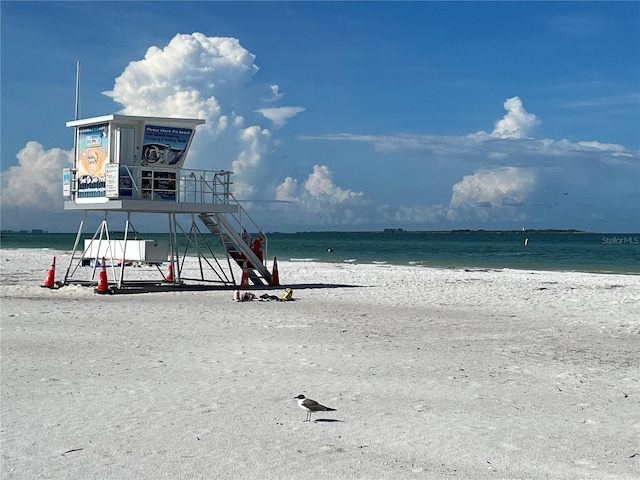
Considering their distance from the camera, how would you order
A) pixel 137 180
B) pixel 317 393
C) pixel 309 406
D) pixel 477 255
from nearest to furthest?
pixel 309 406 → pixel 317 393 → pixel 137 180 → pixel 477 255

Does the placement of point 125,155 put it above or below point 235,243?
above

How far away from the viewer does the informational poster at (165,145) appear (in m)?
23.6

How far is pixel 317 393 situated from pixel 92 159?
16914 millimetres

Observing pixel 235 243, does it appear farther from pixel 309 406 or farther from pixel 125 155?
pixel 309 406

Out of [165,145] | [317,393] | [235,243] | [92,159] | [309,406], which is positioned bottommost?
[317,393]

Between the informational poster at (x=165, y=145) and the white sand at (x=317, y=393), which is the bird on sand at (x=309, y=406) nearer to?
the white sand at (x=317, y=393)

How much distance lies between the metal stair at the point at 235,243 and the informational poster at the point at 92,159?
11.3 ft

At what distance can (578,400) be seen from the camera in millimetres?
9453

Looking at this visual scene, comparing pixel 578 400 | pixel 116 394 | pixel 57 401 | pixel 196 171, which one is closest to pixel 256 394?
pixel 116 394

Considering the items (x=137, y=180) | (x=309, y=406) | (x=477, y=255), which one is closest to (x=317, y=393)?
(x=309, y=406)

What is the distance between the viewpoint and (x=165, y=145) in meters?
23.8

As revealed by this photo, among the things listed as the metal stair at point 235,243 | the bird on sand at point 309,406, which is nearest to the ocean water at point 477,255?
the metal stair at point 235,243

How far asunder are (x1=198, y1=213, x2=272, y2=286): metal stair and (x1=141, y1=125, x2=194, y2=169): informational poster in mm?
2199

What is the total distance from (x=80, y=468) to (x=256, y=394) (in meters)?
2.98
